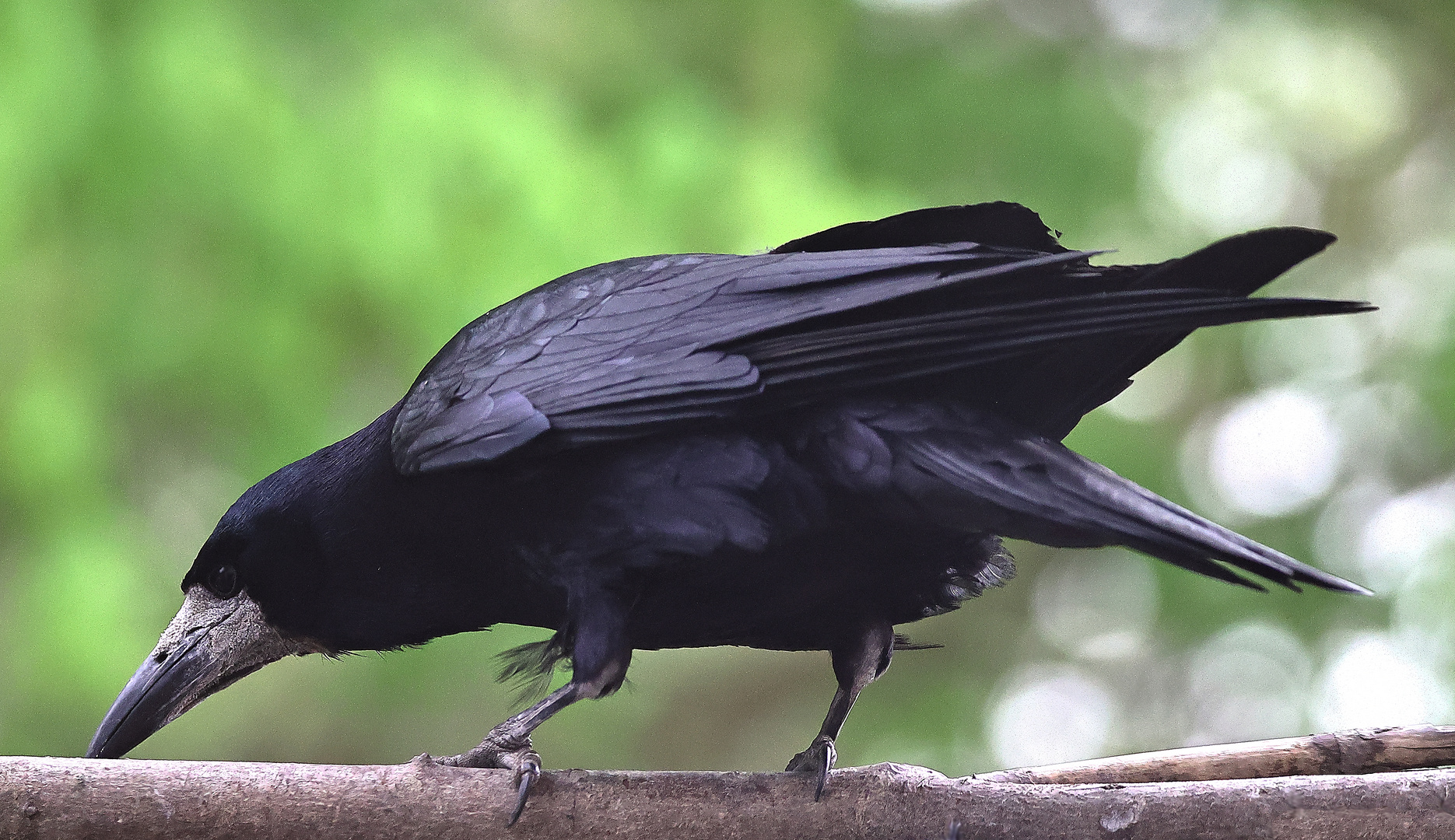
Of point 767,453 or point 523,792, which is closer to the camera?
point 523,792

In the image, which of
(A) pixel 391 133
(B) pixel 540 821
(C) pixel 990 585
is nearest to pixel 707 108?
(A) pixel 391 133

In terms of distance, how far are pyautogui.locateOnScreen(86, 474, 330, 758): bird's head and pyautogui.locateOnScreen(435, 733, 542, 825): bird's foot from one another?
552mm

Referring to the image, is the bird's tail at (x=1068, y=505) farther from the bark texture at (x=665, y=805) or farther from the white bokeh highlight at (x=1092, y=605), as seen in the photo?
the white bokeh highlight at (x=1092, y=605)

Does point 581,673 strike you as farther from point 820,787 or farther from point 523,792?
point 820,787

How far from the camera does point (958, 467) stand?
1.92 meters

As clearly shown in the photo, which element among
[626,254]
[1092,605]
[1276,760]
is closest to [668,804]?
[1276,760]

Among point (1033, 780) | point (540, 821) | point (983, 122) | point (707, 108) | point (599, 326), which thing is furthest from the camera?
point (983, 122)

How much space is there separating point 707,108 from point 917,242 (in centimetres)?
264

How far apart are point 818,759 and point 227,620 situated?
1.13 metres

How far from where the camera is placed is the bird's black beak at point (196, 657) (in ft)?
7.73

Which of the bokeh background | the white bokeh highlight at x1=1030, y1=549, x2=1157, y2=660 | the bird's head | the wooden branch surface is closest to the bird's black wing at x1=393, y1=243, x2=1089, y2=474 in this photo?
the bird's head

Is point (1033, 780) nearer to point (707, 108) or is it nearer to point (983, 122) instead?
point (707, 108)

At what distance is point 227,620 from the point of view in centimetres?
242

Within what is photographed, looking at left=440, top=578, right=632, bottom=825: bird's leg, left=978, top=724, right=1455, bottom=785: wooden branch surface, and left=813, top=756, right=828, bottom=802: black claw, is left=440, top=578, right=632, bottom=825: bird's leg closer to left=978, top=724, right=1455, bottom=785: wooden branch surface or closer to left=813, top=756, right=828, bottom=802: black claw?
left=813, top=756, right=828, bottom=802: black claw
